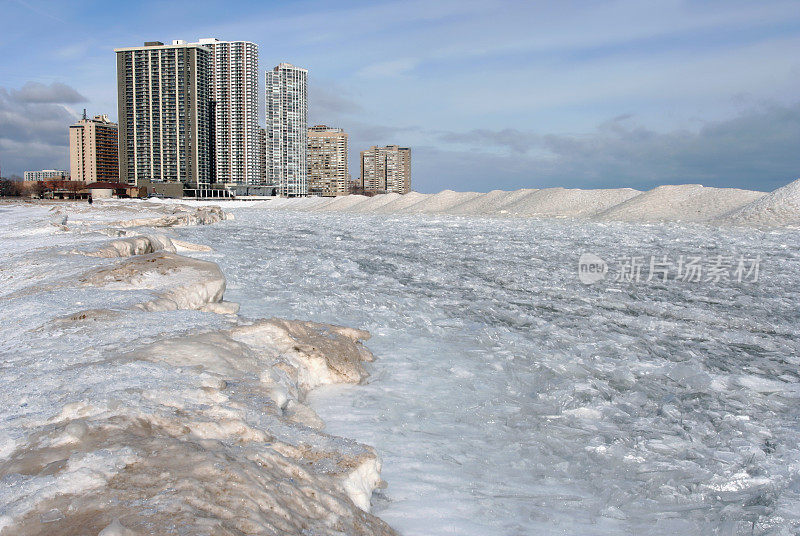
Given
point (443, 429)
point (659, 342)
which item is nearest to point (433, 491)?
point (443, 429)

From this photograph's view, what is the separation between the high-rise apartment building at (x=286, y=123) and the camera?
245ft

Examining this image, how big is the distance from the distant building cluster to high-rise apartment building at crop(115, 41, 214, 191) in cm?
13

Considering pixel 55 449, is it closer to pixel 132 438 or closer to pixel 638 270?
pixel 132 438

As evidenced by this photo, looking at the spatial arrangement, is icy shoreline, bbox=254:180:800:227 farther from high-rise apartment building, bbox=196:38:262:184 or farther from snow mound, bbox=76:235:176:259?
high-rise apartment building, bbox=196:38:262:184

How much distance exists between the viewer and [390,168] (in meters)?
114

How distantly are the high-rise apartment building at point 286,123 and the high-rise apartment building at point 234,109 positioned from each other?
7.30ft

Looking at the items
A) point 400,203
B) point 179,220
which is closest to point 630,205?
point 400,203

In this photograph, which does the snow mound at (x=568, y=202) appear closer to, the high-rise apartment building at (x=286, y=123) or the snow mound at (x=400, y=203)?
the snow mound at (x=400, y=203)

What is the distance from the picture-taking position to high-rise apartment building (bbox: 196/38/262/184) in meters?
70.5

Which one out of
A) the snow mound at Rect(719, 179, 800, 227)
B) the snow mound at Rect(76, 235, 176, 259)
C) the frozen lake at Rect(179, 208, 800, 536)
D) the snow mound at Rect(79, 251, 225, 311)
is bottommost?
the frozen lake at Rect(179, 208, 800, 536)

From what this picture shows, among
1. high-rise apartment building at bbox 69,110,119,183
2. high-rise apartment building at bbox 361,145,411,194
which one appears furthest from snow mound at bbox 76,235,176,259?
high-rise apartment building at bbox 361,145,411,194

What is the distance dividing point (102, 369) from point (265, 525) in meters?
1.51

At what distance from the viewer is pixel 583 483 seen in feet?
7.77

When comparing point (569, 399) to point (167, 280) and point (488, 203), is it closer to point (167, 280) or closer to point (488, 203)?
point (167, 280)
